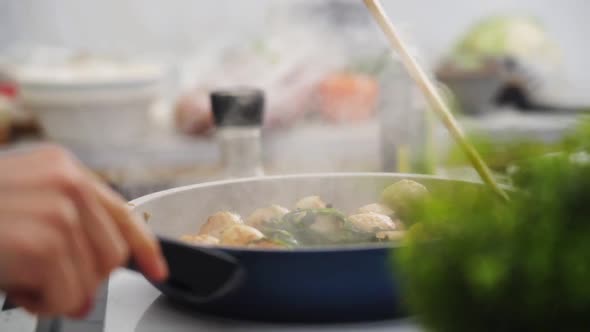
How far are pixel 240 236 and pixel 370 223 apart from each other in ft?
0.49

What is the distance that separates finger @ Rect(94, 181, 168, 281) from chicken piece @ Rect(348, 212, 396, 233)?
0.30 m

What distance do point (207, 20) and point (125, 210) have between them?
2775 millimetres

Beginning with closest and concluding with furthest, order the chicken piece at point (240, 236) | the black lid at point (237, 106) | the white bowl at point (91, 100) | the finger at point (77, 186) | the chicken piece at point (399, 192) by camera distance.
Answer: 1. the finger at point (77, 186)
2. the chicken piece at point (240, 236)
3. the chicken piece at point (399, 192)
4. the black lid at point (237, 106)
5. the white bowl at point (91, 100)

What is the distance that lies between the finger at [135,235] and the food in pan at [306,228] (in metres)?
0.19

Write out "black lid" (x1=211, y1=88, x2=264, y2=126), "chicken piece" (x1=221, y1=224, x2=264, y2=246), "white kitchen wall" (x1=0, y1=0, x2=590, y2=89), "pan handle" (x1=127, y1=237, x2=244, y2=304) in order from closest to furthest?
1. "pan handle" (x1=127, y1=237, x2=244, y2=304)
2. "chicken piece" (x1=221, y1=224, x2=264, y2=246)
3. "black lid" (x1=211, y1=88, x2=264, y2=126)
4. "white kitchen wall" (x1=0, y1=0, x2=590, y2=89)

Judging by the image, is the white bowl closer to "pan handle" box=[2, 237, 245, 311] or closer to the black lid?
the black lid

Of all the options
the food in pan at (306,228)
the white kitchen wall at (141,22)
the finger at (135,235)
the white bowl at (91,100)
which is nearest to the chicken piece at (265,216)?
the food in pan at (306,228)

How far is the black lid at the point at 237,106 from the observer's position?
3.93 ft

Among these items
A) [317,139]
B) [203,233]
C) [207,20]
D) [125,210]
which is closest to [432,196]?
[125,210]

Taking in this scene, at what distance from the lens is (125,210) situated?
0.58 meters

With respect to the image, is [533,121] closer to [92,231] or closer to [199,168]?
[199,168]

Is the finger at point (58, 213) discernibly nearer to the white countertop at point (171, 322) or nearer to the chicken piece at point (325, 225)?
the white countertop at point (171, 322)

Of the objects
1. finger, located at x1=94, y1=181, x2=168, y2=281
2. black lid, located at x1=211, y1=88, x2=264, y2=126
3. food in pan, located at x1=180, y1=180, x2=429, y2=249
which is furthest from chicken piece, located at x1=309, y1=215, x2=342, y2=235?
black lid, located at x1=211, y1=88, x2=264, y2=126

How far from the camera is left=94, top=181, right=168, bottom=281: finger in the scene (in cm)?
57
